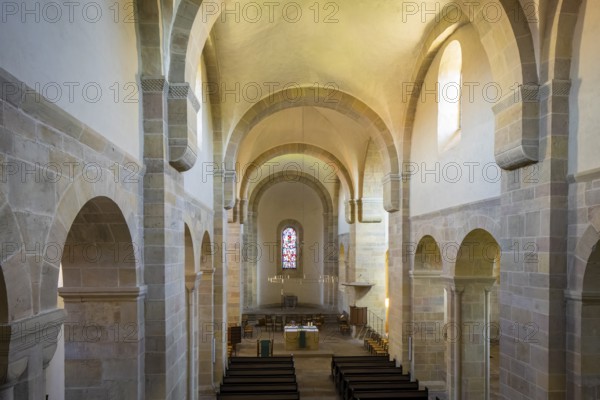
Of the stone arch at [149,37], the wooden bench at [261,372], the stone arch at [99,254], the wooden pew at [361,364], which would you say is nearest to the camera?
the stone arch at [99,254]

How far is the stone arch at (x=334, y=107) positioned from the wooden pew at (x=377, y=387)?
4.95 metres

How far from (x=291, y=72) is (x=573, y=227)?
8.81 metres

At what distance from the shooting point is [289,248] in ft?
107

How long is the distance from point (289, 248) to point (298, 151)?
37.9ft

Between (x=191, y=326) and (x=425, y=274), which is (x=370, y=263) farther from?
(x=191, y=326)

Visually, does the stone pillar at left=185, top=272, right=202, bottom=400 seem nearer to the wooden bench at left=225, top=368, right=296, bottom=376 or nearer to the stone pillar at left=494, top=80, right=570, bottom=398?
the wooden bench at left=225, top=368, right=296, bottom=376

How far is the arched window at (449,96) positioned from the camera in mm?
11312

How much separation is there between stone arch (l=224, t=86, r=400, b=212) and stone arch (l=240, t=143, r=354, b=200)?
700 centimetres

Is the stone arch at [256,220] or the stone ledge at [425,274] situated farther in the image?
the stone arch at [256,220]

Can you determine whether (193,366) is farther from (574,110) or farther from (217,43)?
(574,110)

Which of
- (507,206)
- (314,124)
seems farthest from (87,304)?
(314,124)

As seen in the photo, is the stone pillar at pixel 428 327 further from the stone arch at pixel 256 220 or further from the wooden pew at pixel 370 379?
the stone arch at pixel 256 220

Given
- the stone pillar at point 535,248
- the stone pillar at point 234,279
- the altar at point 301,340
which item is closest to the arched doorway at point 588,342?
the stone pillar at point 535,248

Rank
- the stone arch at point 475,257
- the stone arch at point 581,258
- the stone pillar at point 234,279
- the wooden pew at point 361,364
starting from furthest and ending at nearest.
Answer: the stone pillar at point 234,279 < the wooden pew at point 361,364 < the stone arch at point 475,257 < the stone arch at point 581,258
